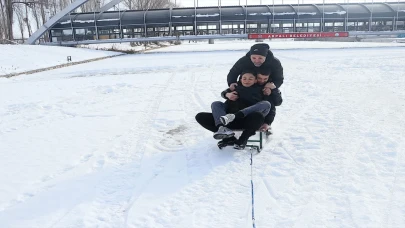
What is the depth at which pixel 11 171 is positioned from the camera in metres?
3.79

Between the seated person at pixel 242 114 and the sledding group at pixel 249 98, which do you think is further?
the sledding group at pixel 249 98

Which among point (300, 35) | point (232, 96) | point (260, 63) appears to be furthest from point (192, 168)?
point (300, 35)

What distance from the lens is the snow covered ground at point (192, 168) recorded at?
8.95 feet

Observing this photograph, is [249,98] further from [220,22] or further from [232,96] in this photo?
[220,22]

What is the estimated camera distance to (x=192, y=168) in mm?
3719

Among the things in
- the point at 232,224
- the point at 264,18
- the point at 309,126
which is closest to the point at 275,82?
the point at 309,126

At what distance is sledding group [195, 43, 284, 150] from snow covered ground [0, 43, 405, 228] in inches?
12.5

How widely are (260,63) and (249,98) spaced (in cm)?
48

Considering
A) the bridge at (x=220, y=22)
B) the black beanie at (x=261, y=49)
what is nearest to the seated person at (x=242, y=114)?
the black beanie at (x=261, y=49)

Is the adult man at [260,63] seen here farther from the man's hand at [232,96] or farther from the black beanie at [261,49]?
the man's hand at [232,96]

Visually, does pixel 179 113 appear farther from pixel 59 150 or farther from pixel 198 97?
pixel 59 150

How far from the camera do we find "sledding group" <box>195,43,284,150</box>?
13.1 feet

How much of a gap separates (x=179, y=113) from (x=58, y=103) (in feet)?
10.7

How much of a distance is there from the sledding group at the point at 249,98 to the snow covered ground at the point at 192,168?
318mm
